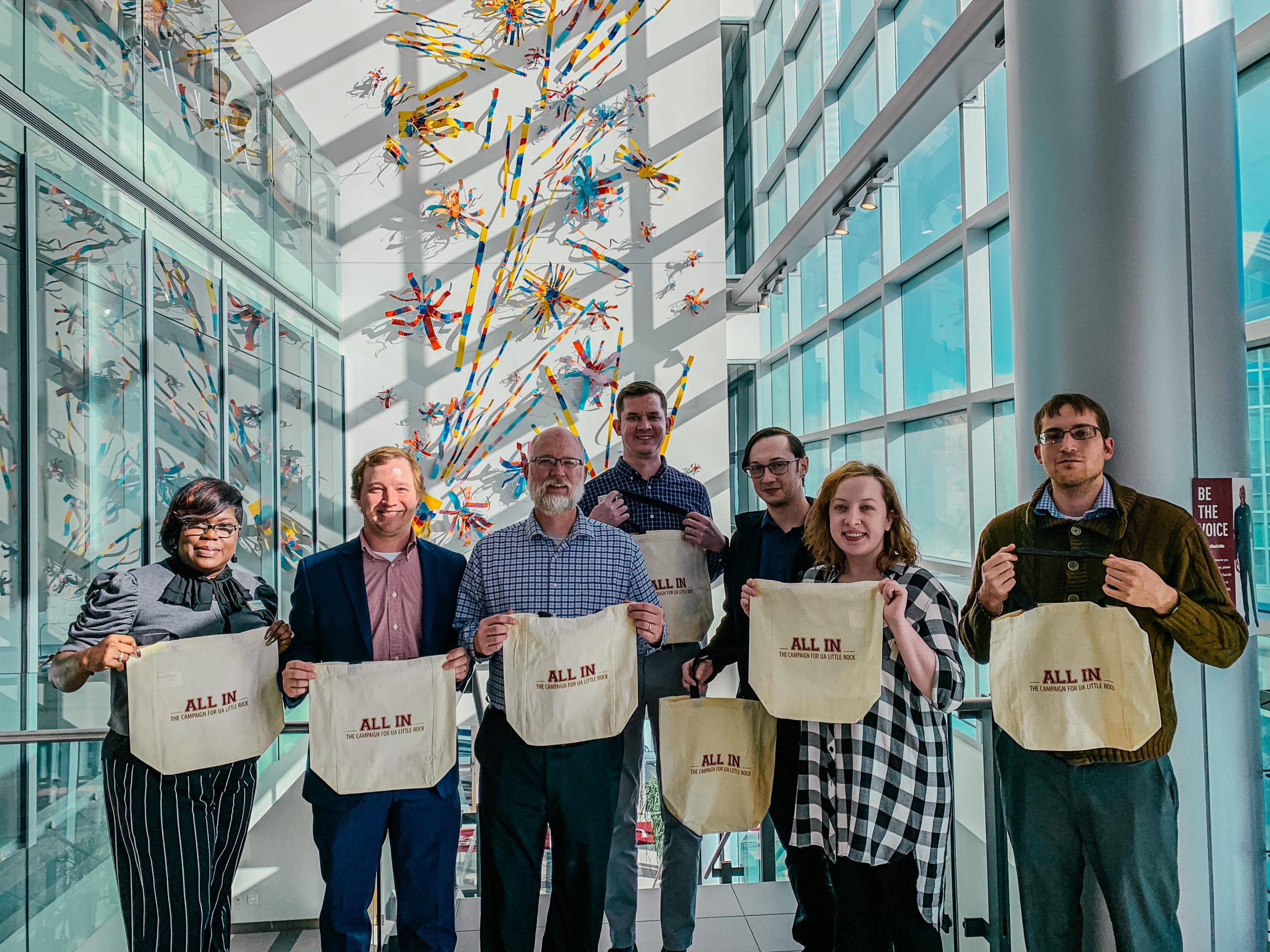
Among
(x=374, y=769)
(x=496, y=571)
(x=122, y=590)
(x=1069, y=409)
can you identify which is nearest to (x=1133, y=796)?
(x=1069, y=409)

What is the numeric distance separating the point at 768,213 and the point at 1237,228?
836cm

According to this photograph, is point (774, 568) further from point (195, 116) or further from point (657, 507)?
point (195, 116)

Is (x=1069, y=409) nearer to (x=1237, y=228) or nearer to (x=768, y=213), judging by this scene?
(x=1237, y=228)

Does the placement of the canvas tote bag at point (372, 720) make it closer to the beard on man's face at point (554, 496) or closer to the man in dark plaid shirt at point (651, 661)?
the beard on man's face at point (554, 496)

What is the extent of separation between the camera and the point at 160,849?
6.39ft

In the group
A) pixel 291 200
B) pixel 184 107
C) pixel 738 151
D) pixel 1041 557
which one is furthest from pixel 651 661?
pixel 738 151

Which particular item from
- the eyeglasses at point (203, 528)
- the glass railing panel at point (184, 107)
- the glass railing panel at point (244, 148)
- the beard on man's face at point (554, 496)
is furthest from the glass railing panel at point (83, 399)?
the beard on man's face at point (554, 496)

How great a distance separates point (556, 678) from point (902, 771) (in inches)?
32.6

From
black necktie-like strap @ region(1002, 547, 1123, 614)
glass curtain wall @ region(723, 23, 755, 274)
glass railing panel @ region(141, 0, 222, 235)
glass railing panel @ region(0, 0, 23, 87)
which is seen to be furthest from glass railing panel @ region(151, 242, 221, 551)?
glass curtain wall @ region(723, 23, 755, 274)

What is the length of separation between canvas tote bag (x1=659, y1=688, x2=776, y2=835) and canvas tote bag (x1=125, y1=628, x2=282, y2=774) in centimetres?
100

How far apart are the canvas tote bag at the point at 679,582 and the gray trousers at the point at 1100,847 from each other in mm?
959

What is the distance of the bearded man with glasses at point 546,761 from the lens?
2.23 metres

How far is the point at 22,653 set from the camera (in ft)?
10.8

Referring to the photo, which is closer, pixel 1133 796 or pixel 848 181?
pixel 1133 796
